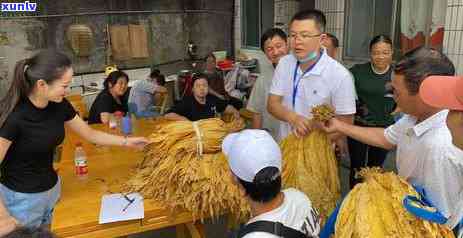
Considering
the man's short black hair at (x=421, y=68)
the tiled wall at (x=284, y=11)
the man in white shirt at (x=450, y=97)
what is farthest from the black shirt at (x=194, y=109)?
the tiled wall at (x=284, y=11)

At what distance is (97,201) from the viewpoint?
2.05 m

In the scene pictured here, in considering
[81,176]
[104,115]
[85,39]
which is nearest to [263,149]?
[81,176]

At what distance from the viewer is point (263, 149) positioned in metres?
1.38

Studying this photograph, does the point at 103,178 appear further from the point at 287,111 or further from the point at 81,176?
→ the point at 287,111

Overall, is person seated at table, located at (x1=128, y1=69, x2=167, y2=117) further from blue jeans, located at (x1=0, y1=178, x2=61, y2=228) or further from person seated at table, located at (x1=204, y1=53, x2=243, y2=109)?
blue jeans, located at (x1=0, y1=178, x2=61, y2=228)

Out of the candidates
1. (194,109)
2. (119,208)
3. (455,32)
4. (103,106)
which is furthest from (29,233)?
(455,32)

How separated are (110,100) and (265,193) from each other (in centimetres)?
302

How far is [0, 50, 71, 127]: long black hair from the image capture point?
6.05 ft

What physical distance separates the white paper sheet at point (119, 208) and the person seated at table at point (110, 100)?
1930 millimetres

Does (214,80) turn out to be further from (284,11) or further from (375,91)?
(375,91)

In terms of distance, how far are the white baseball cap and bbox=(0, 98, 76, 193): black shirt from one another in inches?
41.5

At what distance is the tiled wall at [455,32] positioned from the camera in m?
3.52

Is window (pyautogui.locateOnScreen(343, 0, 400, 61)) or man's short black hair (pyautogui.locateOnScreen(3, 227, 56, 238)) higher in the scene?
window (pyautogui.locateOnScreen(343, 0, 400, 61))

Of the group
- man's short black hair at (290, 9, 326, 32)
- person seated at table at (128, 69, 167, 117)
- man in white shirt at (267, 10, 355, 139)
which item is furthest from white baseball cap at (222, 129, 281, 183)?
person seated at table at (128, 69, 167, 117)
